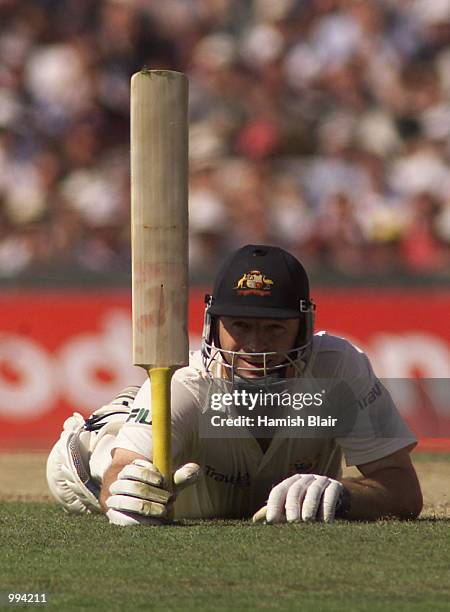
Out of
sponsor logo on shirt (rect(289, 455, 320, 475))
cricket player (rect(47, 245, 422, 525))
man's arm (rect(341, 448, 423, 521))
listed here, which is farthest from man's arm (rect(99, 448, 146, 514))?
man's arm (rect(341, 448, 423, 521))

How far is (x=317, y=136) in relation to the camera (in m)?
10.1

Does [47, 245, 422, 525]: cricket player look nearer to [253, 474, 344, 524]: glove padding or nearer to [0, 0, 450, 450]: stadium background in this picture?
[253, 474, 344, 524]: glove padding

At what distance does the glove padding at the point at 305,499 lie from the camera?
12.4 ft

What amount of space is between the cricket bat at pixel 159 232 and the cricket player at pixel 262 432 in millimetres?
155

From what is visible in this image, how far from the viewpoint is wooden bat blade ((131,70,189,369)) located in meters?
3.89

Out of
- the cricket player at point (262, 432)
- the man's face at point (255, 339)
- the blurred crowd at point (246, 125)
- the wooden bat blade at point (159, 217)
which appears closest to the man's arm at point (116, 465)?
the cricket player at point (262, 432)

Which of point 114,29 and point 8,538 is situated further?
point 114,29

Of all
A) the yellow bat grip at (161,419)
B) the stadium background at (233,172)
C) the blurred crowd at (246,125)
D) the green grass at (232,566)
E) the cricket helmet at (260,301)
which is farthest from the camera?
the blurred crowd at (246,125)

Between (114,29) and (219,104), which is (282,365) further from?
(114,29)

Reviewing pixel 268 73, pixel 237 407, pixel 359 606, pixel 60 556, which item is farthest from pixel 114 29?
pixel 359 606

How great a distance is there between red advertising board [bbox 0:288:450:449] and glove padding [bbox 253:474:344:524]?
459 cm

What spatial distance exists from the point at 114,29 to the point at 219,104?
1.21 metres

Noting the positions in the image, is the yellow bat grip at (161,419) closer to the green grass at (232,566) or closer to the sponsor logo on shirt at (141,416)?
the sponsor logo on shirt at (141,416)

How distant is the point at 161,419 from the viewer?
3.90 m
